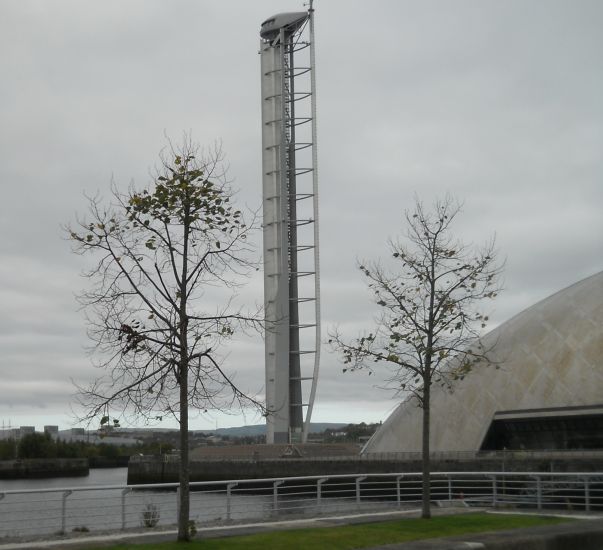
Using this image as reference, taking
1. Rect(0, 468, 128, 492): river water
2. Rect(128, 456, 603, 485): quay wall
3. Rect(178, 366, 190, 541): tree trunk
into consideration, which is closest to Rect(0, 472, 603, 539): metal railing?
Rect(178, 366, 190, 541): tree trunk

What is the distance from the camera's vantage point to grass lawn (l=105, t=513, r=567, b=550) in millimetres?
13508

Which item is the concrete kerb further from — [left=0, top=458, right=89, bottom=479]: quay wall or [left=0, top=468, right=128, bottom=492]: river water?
[left=0, top=458, right=89, bottom=479]: quay wall

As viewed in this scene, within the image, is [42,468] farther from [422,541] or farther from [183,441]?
[422,541]

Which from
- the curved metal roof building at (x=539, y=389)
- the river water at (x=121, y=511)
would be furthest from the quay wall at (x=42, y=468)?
the curved metal roof building at (x=539, y=389)

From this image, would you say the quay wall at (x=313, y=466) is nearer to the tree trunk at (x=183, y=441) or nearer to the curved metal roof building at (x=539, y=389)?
the curved metal roof building at (x=539, y=389)

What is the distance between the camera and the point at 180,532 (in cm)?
1415

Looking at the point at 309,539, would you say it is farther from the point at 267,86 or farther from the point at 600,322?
the point at 267,86

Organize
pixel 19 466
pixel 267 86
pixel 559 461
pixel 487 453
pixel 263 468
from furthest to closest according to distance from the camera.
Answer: pixel 19 466, pixel 267 86, pixel 263 468, pixel 487 453, pixel 559 461

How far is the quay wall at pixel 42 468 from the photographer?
11306 cm

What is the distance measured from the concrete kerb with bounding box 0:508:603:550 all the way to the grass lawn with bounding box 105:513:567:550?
33.7 inches

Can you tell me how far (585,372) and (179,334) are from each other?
135ft

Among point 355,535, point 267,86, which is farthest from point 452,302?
point 267,86

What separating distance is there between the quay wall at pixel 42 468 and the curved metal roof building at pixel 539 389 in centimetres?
7068

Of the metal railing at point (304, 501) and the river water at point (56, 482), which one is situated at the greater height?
the metal railing at point (304, 501)
